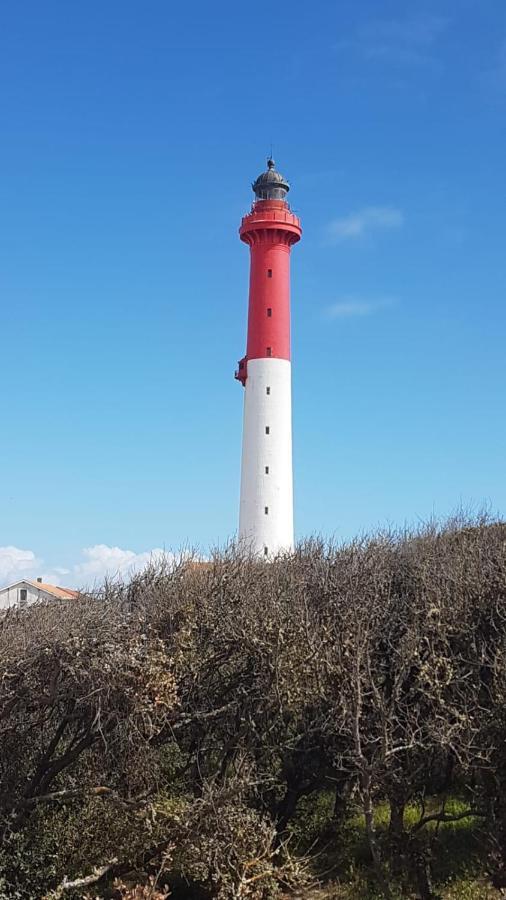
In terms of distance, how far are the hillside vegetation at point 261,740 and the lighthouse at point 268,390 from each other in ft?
59.2

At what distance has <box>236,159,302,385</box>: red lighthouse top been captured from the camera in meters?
34.5

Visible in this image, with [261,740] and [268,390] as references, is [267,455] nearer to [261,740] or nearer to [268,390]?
[268,390]

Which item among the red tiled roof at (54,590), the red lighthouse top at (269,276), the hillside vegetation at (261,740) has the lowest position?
the hillside vegetation at (261,740)

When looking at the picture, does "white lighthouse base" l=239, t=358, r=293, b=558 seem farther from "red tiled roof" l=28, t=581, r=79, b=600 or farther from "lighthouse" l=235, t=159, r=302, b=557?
"red tiled roof" l=28, t=581, r=79, b=600

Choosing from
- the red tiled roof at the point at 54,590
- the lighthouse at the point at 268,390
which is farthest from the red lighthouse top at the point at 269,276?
the red tiled roof at the point at 54,590

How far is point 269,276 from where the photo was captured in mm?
35000

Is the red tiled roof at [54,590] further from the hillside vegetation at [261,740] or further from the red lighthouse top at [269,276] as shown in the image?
the hillside vegetation at [261,740]

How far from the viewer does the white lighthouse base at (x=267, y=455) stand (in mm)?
33500

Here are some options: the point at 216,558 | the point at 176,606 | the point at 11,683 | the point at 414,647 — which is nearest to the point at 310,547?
the point at 216,558

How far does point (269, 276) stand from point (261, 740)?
2360cm

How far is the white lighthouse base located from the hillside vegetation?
706 inches

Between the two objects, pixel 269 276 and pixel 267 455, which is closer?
pixel 267 455

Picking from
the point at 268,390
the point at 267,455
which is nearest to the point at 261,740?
the point at 267,455

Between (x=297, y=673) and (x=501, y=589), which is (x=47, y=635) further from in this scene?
(x=501, y=589)
